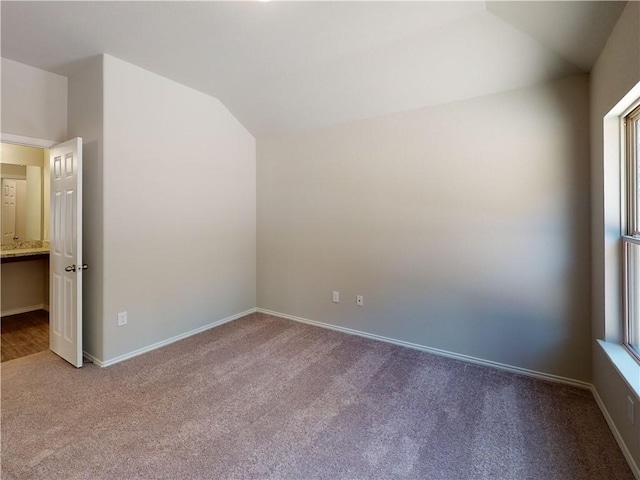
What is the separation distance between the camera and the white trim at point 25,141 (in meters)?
2.70

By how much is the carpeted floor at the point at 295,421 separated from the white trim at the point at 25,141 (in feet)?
6.55

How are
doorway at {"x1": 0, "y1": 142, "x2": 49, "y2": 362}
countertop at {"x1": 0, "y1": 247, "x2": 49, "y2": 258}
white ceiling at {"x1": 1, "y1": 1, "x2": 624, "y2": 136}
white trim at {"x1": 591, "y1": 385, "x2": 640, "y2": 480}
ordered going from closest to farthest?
white trim at {"x1": 591, "y1": 385, "x2": 640, "y2": 480}, white ceiling at {"x1": 1, "y1": 1, "x2": 624, "y2": 136}, countertop at {"x1": 0, "y1": 247, "x2": 49, "y2": 258}, doorway at {"x1": 0, "y1": 142, "x2": 49, "y2": 362}

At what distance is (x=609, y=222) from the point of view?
2.00 m

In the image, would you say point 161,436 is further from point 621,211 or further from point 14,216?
point 14,216

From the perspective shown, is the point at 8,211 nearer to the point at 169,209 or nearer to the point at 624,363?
the point at 169,209

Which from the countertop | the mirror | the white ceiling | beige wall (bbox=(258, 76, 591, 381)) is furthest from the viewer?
the mirror

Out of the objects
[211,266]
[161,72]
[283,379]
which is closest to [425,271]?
[283,379]

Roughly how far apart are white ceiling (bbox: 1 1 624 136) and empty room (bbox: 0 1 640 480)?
0.02 metres

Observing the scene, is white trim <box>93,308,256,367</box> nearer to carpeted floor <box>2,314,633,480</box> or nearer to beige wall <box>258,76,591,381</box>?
carpeted floor <box>2,314,633,480</box>

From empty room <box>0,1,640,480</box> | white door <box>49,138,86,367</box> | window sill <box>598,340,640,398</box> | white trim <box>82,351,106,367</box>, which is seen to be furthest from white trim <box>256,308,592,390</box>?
white door <box>49,138,86,367</box>

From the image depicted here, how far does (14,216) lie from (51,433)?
417 cm

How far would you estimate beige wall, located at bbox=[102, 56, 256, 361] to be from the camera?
279cm

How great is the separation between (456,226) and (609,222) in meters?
1.06

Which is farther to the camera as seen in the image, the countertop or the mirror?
the mirror
